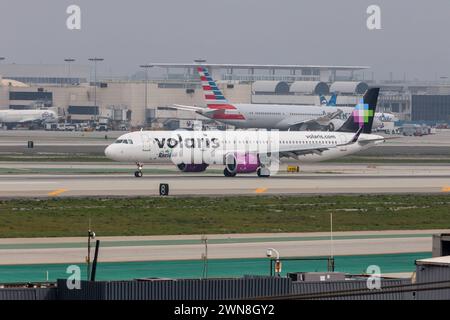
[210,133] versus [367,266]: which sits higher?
[210,133]

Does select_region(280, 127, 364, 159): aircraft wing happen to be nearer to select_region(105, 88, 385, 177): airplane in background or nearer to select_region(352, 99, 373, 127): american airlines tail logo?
select_region(105, 88, 385, 177): airplane in background

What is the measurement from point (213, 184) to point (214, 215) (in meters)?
21.3

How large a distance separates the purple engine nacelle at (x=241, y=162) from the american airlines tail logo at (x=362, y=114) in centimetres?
1922

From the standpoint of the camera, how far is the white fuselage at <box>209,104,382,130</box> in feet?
627

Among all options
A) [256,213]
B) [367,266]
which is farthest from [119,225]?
[367,266]

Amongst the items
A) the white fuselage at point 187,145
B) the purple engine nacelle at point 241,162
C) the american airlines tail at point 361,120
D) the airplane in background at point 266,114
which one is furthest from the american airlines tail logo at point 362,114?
the airplane in background at point 266,114

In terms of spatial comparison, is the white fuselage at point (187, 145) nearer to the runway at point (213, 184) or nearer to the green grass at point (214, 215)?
the runway at point (213, 184)

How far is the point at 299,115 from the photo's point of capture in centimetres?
19500

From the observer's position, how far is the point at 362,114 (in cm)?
12531

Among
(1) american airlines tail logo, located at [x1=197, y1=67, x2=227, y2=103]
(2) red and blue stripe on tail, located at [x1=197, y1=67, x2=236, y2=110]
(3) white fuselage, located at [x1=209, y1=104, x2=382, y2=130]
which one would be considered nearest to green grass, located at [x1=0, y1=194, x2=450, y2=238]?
(2) red and blue stripe on tail, located at [x1=197, y1=67, x2=236, y2=110]

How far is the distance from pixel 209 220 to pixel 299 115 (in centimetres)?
11893

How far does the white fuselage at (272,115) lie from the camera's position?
7530 inches

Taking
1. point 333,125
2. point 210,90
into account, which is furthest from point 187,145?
point 333,125

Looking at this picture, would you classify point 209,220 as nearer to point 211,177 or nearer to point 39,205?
point 39,205
